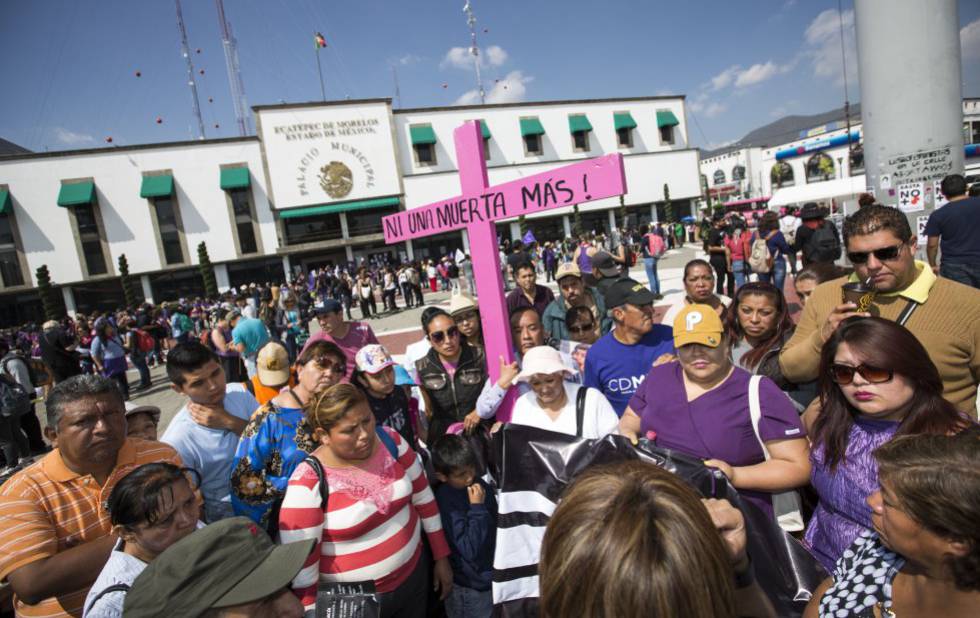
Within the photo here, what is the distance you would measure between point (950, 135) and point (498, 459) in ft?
19.5

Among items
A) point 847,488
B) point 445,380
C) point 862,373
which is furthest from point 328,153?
point 847,488

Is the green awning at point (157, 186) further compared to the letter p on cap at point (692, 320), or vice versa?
the green awning at point (157, 186)

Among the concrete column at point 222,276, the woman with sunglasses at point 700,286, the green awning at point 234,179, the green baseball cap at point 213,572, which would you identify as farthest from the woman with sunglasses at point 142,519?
the concrete column at point 222,276

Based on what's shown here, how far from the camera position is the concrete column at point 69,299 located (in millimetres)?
26172

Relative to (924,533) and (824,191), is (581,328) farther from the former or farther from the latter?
(824,191)

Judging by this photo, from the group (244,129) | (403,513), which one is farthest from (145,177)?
(403,513)

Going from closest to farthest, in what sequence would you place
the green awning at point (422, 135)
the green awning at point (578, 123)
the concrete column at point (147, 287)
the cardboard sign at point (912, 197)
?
the cardboard sign at point (912, 197)
the concrete column at point (147, 287)
the green awning at point (422, 135)
the green awning at point (578, 123)

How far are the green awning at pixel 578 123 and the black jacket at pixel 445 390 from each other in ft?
107

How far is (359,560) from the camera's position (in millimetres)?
2004

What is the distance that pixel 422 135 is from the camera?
29547 millimetres

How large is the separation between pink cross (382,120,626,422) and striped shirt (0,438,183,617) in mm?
1932

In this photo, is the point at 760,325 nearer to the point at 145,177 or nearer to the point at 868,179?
the point at 868,179

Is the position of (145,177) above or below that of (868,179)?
above

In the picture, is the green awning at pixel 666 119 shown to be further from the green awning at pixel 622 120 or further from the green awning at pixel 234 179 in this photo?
the green awning at pixel 234 179
